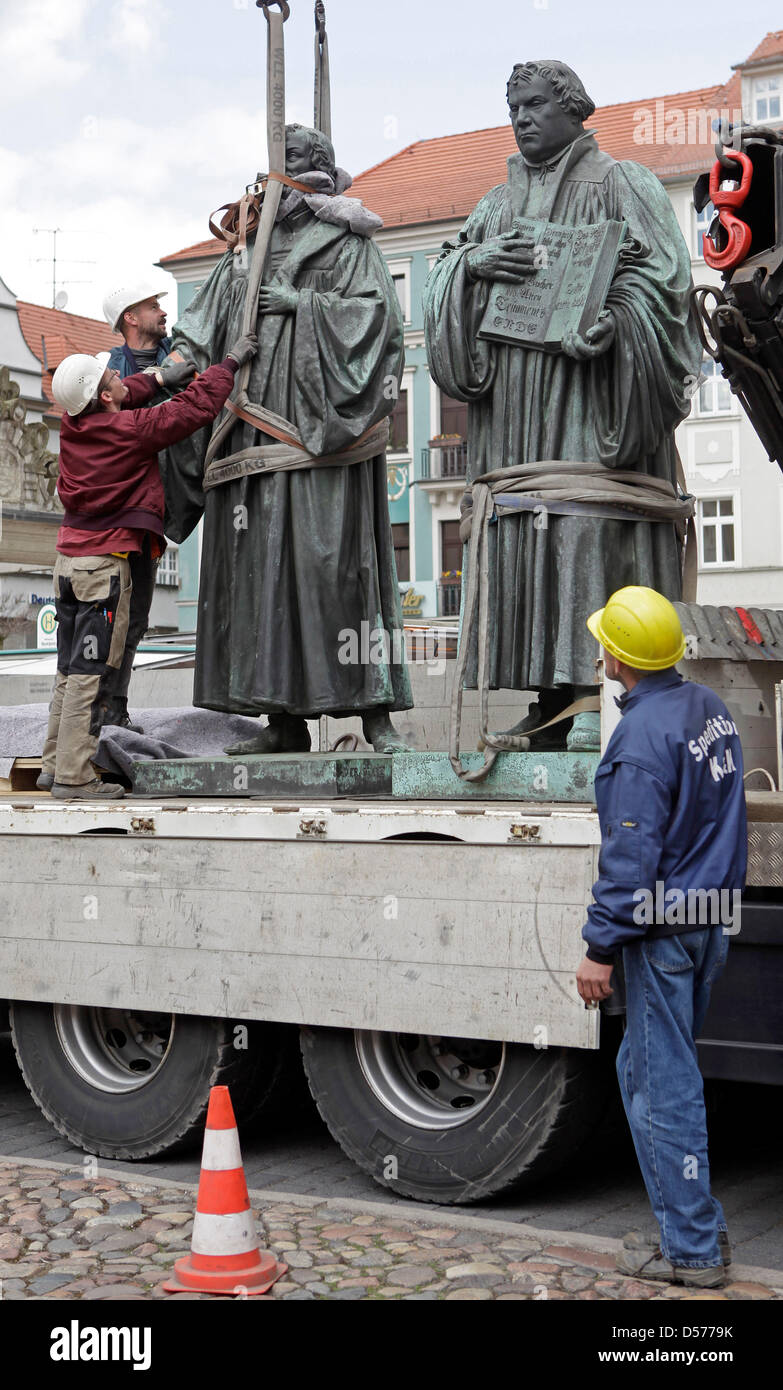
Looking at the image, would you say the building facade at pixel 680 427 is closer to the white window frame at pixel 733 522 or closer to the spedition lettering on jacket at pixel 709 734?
the white window frame at pixel 733 522

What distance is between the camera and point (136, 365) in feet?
22.5

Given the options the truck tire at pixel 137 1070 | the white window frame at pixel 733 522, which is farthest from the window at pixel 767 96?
the truck tire at pixel 137 1070

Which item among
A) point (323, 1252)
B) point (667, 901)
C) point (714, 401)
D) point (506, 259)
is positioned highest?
point (714, 401)

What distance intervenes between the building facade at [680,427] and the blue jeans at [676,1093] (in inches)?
1030

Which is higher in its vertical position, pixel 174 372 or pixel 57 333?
pixel 57 333

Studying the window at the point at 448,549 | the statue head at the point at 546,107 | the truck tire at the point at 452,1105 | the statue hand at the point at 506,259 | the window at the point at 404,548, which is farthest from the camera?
the window at the point at 404,548

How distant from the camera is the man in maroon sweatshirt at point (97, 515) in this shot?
617 cm

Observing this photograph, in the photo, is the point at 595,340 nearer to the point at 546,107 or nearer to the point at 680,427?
the point at 546,107

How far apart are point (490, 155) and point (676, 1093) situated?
28.9m

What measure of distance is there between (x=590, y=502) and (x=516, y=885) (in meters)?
1.55

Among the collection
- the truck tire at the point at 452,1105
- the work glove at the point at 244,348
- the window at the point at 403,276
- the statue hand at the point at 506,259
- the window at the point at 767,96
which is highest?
the window at the point at 767,96

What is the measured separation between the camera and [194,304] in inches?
262

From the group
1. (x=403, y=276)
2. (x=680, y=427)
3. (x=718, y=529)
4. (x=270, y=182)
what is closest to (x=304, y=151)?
(x=270, y=182)
